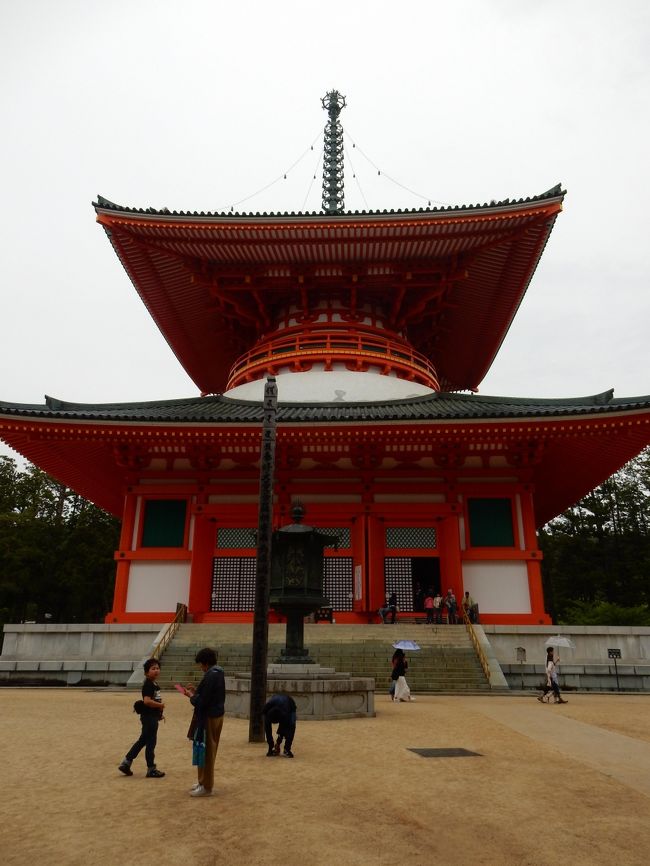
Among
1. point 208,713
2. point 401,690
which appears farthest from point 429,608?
point 208,713

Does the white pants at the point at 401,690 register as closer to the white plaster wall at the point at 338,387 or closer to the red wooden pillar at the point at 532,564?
the red wooden pillar at the point at 532,564

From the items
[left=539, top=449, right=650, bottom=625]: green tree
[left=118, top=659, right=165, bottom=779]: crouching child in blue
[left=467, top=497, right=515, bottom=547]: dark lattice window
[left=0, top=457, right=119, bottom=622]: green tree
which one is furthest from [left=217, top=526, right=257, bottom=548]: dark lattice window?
[left=539, top=449, right=650, bottom=625]: green tree

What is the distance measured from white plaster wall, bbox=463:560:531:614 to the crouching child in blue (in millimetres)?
14077

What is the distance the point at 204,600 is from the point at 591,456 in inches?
517

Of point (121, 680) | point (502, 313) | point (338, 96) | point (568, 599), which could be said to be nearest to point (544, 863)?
point (121, 680)

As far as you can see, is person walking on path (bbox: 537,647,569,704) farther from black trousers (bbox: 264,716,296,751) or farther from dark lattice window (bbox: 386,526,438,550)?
black trousers (bbox: 264,716,296,751)

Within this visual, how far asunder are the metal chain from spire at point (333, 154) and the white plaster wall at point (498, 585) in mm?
29544

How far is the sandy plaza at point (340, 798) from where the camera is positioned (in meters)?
4.29

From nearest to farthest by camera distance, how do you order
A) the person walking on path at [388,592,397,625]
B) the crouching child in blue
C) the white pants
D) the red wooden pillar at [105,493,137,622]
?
the crouching child in blue, the white pants, the person walking on path at [388,592,397,625], the red wooden pillar at [105,493,137,622]

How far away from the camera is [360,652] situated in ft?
51.5

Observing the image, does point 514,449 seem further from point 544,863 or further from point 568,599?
point 568,599

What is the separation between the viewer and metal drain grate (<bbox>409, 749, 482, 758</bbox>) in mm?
7383

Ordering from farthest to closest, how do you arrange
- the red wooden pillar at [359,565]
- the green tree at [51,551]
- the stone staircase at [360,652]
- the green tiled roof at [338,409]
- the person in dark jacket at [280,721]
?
the green tree at [51,551]
the red wooden pillar at [359,565]
the green tiled roof at [338,409]
the stone staircase at [360,652]
the person in dark jacket at [280,721]

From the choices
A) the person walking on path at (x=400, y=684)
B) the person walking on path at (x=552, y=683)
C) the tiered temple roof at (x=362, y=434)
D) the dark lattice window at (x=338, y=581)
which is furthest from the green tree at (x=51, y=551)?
the person walking on path at (x=552, y=683)
